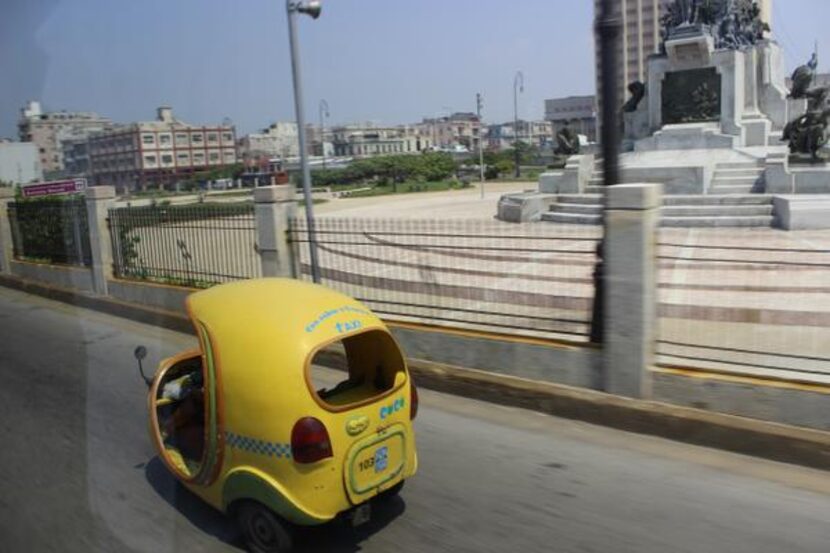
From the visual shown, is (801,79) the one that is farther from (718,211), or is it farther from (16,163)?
(16,163)

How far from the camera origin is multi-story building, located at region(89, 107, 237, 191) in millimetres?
56184

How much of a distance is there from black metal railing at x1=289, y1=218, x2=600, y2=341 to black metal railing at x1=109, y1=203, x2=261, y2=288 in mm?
1121

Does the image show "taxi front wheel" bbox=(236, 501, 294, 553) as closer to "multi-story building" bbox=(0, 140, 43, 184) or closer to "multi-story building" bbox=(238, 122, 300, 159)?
"multi-story building" bbox=(0, 140, 43, 184)

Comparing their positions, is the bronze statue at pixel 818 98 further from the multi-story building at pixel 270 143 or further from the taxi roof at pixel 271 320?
the multi-story building at pixel 270 143

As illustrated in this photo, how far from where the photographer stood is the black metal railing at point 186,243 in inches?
364

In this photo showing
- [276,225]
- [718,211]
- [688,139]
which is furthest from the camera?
[688,139]

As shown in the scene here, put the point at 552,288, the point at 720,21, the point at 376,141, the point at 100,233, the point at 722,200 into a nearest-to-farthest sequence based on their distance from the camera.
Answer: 1. the point at 552,288
2. the point at 100,233
3. the point at 722,200
4. the point at 720,21
5. the point at 376,141

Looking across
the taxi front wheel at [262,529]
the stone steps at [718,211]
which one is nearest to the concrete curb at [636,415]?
the taxi front wheel at [262,529]

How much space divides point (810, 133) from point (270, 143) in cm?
7999

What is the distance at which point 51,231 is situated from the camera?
43.5ft

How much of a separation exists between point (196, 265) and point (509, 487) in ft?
22.3

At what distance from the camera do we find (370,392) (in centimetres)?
436

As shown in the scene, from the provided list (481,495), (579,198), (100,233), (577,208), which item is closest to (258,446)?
(481,495)

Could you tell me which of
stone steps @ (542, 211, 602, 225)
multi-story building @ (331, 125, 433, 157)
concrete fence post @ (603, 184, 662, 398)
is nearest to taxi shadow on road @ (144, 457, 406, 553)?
concrete fence post @ (603, 184, 662, 398)
